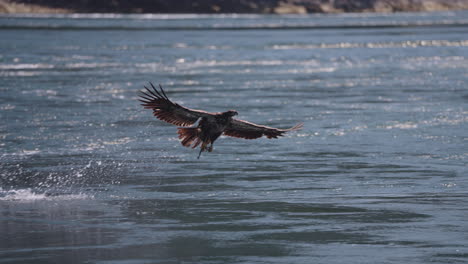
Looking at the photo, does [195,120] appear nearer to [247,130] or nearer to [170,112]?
[170,112]

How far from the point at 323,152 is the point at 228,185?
3.51 meters

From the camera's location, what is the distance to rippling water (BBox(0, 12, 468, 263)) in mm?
11320

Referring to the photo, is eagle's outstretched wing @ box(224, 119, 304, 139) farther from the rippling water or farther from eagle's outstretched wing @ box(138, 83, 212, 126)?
the rippling water

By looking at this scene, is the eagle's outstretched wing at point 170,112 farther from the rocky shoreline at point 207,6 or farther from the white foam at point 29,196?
the rocky shoreline at point 207,6

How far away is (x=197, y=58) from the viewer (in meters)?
47.0

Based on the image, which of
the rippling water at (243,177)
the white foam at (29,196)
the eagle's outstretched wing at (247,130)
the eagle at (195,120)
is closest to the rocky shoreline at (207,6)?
the rippling water at (243,177)

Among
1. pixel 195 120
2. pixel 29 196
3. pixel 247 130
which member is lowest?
pixel 29 196

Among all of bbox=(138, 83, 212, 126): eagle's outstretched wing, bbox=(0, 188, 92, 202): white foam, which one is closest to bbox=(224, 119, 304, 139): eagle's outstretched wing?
bbox=(138, 83, 212, 126): eagle's outstretched wing

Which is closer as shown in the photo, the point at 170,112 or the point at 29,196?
the point at 170,112

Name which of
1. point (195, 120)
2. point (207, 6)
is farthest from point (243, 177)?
point (207, 6)

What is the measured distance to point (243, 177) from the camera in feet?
51.1

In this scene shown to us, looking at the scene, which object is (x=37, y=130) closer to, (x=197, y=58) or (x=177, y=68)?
(x=177, y=68)

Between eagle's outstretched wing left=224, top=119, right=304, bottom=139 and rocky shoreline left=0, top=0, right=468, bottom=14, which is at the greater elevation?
eagle's outstretched wing left=224, top=119, right=304, bottom=139

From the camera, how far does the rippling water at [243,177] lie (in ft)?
37.1
